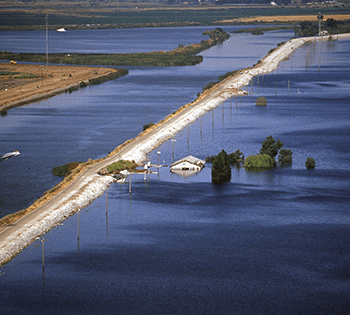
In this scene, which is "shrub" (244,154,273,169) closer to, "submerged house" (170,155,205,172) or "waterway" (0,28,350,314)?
"waterway" (0,28,350,314)

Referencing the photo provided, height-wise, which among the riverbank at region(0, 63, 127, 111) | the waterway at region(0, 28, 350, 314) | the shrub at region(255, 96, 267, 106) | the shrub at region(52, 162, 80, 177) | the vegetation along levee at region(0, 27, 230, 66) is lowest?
the waterway at region(0, 28, 350, 314)

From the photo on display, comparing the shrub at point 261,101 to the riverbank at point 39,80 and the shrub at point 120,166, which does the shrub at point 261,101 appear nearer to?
the riverbank at point 39,80

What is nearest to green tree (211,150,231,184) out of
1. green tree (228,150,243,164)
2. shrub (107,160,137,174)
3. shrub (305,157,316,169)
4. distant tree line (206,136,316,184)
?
distant tree line (206,136,316,184)

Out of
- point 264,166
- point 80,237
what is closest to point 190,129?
point 264,166

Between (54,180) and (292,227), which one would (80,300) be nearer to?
(292,227)

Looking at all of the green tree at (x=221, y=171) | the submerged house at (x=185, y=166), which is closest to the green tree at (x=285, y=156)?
the submerged house at (x=185, y=166)

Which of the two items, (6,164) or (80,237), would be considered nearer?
(80,237)

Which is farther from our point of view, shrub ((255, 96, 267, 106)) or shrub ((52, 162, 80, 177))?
shrub ((255, 96, 267, 106))
